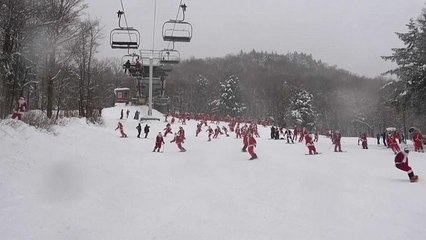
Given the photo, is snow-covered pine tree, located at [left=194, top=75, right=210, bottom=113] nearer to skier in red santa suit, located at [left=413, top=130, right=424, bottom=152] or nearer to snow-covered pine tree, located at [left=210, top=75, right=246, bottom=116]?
snow-covered pine tree, located at [left=210, top=75, right=246, bottom=116]

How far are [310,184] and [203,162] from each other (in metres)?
6.43

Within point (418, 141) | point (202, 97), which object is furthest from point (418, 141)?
point (202, 97)

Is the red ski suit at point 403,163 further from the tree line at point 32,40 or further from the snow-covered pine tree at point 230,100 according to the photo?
the snow-covered pine tree at point 230,100

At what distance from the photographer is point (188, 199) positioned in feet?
34.4

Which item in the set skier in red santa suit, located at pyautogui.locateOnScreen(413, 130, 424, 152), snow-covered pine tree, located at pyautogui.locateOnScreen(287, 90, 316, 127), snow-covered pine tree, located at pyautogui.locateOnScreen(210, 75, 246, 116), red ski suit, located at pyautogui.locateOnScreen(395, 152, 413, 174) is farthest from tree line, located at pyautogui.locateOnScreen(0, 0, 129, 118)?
snow-covered pine tree, located at pyautogui.locateOnScreen(210, 75, 246, 116)

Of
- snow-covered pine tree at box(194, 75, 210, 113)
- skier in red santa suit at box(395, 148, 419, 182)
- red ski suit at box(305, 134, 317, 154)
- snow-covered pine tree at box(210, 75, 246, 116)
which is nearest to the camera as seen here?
skier in red santa suit at box(395, 148, 419, 182)

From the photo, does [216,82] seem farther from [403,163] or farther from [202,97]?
[403,163]

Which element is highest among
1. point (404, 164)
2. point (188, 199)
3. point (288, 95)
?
point (288, 95)

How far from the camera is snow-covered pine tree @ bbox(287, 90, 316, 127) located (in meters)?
67.8

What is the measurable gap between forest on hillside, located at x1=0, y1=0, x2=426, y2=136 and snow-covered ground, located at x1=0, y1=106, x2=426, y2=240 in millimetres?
4872

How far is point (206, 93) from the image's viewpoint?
329ft

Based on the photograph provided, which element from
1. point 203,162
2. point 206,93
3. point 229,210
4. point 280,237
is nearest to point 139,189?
point 229,210

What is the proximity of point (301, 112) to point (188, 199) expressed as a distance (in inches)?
2377

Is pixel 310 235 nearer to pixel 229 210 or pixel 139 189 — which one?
pixel 229 210
